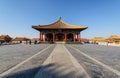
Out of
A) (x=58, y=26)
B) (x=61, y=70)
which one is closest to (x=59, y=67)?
(x=61, y=70)

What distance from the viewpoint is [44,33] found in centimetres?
4538

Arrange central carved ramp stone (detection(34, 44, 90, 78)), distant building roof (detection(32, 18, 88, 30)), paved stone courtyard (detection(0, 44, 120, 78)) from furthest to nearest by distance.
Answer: distant building roof (detection(32, 18, 88, 30))
paved stone courtyard (detection(0, 44, 120, 78))
central carved ramp stone (detection(34, 44, 90, 78))

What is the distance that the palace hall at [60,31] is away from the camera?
4412 cm

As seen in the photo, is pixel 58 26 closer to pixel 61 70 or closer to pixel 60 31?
pixel 60 31

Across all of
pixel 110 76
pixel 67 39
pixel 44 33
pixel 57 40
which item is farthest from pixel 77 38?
pixel 110 76

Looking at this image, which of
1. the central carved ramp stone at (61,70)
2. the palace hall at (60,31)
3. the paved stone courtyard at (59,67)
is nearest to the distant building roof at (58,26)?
the palace hall at (60,31)

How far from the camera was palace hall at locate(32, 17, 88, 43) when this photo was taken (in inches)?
1737

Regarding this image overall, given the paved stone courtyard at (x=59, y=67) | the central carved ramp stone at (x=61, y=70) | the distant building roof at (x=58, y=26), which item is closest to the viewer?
the central carved ramp stone at (x=61, y=70)

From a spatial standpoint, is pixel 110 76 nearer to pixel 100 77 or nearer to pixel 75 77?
pixel 100 77

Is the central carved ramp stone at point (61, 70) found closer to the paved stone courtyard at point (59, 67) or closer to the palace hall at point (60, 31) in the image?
the paved stone courtyard at point (59, 67)

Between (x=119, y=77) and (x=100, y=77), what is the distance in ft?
2.06

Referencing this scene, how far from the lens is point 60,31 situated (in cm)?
4484

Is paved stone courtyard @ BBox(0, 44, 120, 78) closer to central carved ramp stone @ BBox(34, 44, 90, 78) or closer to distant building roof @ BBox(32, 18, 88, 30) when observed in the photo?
central carved ramp stone @ BBox(34, 44, 90, 78)

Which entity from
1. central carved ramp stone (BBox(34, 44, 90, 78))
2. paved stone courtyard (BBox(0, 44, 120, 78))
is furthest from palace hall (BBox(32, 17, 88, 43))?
central carved ramp stone (BBox(34, 44, 90, 78))
